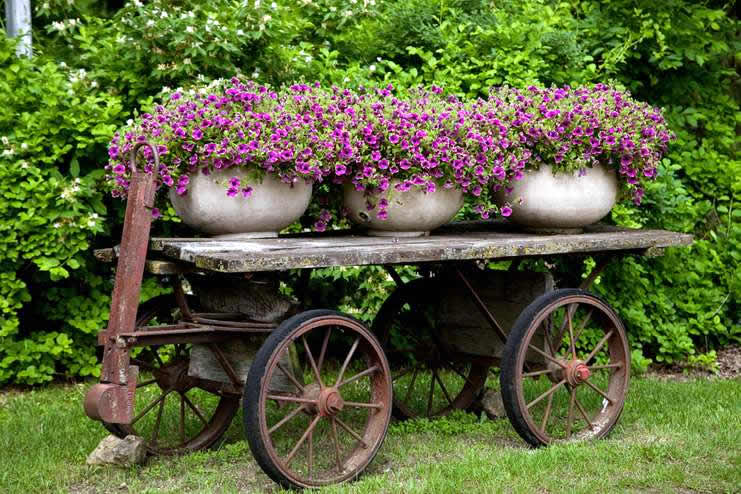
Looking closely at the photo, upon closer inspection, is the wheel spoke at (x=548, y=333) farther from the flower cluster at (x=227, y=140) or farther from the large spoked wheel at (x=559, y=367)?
the flower cluster at (x=227, y=140)

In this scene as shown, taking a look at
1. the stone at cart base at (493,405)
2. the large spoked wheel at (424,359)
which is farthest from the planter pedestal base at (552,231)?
the stone at cart base at (493,405)

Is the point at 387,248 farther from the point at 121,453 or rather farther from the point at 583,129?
the point at 121,453

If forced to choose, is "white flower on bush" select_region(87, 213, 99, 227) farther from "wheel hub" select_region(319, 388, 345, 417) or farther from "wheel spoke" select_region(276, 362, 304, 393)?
"wheel hub" select_region(319, 388, 345, 417)

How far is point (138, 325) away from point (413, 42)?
2.96 metres

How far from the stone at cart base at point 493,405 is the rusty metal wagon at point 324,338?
0.20 feet

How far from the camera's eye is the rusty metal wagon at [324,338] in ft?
11.2

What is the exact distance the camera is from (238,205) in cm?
378

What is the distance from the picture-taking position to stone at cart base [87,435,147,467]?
3.88 meters

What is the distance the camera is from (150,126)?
3781 mm

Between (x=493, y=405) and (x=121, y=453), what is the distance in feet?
5.83

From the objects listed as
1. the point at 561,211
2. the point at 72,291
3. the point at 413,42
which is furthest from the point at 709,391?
the point at 72,291

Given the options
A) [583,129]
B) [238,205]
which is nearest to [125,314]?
[238,205]

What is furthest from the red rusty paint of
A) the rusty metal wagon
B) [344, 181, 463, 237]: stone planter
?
[344, 181, 463, 237]: stone planter

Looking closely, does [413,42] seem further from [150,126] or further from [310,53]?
[150,126]
